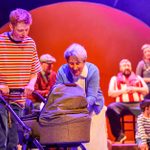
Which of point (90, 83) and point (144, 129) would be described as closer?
point (90, 83)

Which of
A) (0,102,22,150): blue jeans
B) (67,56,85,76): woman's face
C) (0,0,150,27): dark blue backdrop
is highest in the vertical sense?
(0,0,150,27): dark blue backdrop

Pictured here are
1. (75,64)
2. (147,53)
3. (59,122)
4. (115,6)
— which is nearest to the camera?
(59,122)

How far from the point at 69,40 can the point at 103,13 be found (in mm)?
773

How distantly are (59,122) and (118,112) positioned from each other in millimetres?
3760

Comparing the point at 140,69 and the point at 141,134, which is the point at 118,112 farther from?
the point at 141,134

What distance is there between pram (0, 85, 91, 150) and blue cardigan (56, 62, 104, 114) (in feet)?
1.70

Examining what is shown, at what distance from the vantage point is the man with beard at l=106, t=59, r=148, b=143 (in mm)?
7168

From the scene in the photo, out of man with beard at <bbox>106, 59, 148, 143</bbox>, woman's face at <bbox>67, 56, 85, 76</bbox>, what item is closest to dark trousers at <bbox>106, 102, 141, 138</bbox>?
man with beard at <bbox>106, 59, 148, 143</bbox>

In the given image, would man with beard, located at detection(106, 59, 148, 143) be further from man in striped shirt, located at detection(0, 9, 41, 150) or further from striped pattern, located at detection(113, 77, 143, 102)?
man in striped shirt, located at detection(0, 9, 41, 150)

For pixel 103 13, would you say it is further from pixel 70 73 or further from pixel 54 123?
pixel 54 123

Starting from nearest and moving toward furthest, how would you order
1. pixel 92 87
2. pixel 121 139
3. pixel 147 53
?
pixel 92 87
pixel 121 139
pixel 147 53

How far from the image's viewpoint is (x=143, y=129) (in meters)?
6.13

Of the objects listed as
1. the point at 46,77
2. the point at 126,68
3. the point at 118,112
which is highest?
the point at 126,68

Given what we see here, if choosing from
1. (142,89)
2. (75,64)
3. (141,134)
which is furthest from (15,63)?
(142,89)
